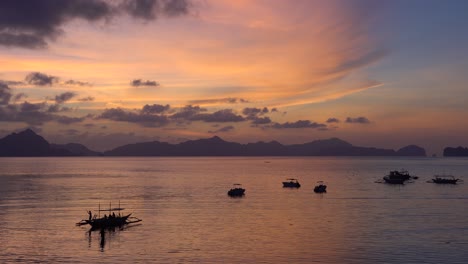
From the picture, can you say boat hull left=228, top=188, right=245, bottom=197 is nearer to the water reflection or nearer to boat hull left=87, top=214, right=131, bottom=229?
the water reflection

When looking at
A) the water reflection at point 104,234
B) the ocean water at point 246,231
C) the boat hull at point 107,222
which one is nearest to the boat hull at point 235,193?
the ocean water at point 246,231

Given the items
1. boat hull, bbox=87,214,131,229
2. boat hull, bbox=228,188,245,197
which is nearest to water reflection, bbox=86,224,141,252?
boat hull, bbox=87,214,131,229

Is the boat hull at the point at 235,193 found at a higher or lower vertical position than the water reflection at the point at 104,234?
higher

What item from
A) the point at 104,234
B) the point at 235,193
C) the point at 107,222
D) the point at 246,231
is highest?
the point at 235,193

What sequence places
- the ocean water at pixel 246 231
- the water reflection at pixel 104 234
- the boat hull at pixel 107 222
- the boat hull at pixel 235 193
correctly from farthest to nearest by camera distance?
1. the boat hull at pixel 235 193
2. the boat hull at pixel 107 222
3. the water reflection at pixel 104 234
4. the ocean water at pixel 246 231

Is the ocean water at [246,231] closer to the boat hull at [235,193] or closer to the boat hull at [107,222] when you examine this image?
the boat hull at [107,222]

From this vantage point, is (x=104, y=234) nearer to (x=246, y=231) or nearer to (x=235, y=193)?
(x=246, y=231)

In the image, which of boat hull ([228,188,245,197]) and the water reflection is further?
boat hull ([228,188,245,197])

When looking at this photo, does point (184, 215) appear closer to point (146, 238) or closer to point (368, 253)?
point (146, 238)

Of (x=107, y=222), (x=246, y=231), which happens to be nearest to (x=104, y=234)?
(x=107, y=222)

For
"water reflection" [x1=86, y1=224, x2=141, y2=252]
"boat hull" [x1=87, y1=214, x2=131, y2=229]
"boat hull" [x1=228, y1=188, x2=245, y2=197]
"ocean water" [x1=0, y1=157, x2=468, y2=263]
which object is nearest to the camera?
"ocean water" [x1=0, y1=157, x2=468, y2=263]

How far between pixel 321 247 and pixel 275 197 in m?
73.1

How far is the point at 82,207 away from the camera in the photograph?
384 ft

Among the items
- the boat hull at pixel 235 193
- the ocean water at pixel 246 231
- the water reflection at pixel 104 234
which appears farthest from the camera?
the boat hull at pixel 235 193
